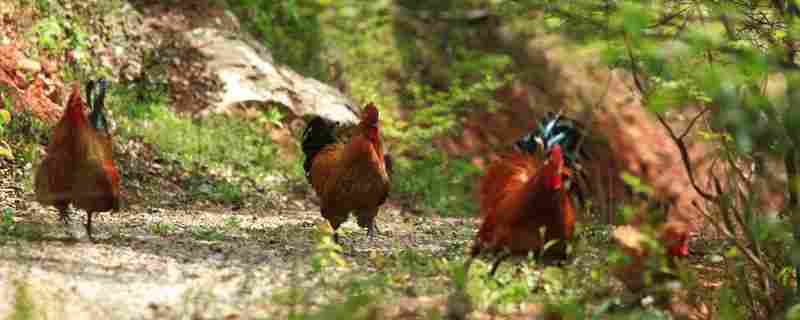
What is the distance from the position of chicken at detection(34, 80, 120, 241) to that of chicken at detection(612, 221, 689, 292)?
368 cm

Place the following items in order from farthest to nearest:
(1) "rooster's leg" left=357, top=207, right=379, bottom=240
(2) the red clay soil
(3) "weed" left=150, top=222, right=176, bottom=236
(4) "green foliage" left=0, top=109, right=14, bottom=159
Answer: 1. (2) the red clay soil
2. (4) "green foliage" left=0, top=109, right=14, bottom=159
3. (1) "rooster's leg" left=357, top=207, right=379, bottom=240
4. (3) "weed" left=150, top=222, right=176, bottom=236

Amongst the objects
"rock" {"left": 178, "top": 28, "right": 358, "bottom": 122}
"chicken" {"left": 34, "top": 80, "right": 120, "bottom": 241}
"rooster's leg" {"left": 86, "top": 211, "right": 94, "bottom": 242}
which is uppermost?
"rock" {"left": 178, "top": 28, "right": 358, "bottom": 122}

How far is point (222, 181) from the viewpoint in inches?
480

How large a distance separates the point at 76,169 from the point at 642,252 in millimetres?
4005

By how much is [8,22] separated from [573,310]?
881 cm

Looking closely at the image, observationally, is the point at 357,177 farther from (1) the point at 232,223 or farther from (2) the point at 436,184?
(2) the point at 436,184

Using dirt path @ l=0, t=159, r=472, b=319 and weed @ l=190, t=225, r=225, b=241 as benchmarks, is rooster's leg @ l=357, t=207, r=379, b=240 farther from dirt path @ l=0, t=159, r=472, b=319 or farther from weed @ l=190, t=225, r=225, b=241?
weed @ l=190, t=225, r=225, b=241

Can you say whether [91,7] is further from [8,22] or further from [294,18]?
[294,18]

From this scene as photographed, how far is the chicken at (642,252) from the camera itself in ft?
19.9

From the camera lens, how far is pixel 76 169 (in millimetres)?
7305

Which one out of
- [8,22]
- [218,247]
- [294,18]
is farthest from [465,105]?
[218,247]

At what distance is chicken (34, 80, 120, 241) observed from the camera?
730 centimetres

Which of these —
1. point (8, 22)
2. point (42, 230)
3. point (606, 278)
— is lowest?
point (606, 278)

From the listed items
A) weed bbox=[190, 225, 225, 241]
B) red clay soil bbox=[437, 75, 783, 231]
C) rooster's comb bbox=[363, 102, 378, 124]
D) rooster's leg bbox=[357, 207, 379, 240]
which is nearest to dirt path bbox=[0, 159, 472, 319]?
weed bbox=[190, 225, 225, 241]
